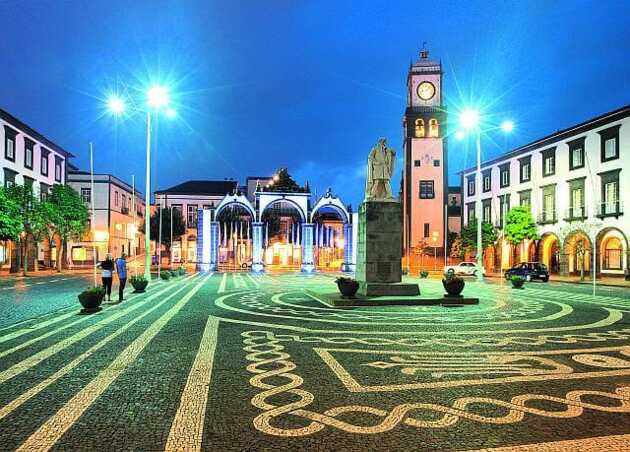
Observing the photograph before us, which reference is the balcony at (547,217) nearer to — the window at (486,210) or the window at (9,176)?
the window at (486,210)

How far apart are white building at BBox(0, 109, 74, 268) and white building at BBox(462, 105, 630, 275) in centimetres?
4569

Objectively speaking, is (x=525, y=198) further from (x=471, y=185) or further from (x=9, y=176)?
(x=9, y=176)

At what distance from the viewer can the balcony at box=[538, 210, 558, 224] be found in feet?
146

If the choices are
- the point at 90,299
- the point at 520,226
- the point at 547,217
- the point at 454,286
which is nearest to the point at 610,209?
the point at 547,217

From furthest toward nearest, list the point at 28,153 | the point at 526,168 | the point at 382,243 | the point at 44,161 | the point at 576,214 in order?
the point at 44,161 < the point at 526,168 < the point at 28,153 < the point at 576,214 < the point at 382,243

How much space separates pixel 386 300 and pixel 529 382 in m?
10.1

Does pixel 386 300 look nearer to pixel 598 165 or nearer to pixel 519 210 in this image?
pixel 598 165

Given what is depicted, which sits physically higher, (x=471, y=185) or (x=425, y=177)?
(x=425, y=177)

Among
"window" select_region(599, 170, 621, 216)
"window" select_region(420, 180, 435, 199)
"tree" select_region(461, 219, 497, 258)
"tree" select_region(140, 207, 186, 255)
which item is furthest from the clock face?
"tree" select_region(140, 207, 186, 255)

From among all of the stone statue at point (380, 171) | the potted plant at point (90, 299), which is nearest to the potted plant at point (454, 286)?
the stone statue at point (380, 171)

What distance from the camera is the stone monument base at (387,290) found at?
58.9ft

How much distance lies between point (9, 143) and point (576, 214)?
50.4 metres

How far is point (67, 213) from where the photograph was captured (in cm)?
4325

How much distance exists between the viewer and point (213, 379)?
680 centimetres
